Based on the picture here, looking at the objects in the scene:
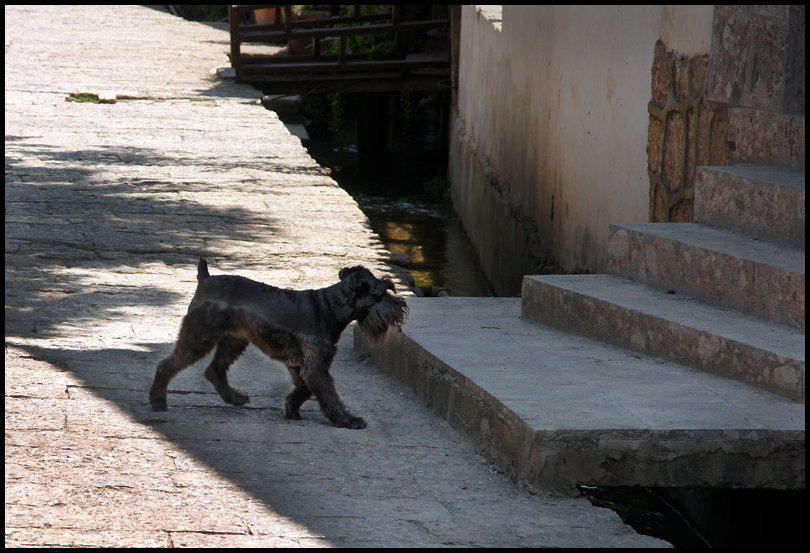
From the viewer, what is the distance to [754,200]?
496 cm

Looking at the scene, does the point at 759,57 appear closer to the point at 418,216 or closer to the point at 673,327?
the point at 673,327

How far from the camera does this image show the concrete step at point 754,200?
469cm

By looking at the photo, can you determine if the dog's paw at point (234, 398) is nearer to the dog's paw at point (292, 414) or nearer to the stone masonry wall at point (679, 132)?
the dog's paw at point (292, 414)

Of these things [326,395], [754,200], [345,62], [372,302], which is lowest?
[326,395]

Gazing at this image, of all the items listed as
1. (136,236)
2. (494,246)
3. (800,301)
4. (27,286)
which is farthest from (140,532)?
(494,246)

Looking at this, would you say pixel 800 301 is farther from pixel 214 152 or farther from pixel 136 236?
pixel 214 152

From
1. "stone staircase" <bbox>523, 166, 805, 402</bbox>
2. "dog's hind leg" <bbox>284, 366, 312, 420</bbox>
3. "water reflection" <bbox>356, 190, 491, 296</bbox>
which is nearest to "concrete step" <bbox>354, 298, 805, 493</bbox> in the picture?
"stone staircase" <bbox>523, 166, 805, 402</bbox>

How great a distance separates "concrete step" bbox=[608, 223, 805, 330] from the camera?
4.25 meters

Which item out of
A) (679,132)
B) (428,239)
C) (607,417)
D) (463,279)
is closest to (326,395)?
(607,417)

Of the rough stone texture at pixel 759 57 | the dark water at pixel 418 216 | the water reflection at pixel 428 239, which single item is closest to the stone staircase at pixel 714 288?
the rough stone texture at pixel 759 57

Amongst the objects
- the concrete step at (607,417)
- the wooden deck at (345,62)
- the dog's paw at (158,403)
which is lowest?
the dog's paw at (158,403)

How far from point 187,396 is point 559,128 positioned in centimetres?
470

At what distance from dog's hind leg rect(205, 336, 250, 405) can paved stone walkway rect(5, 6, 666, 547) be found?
0.23ft

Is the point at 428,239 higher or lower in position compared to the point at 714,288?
lower
